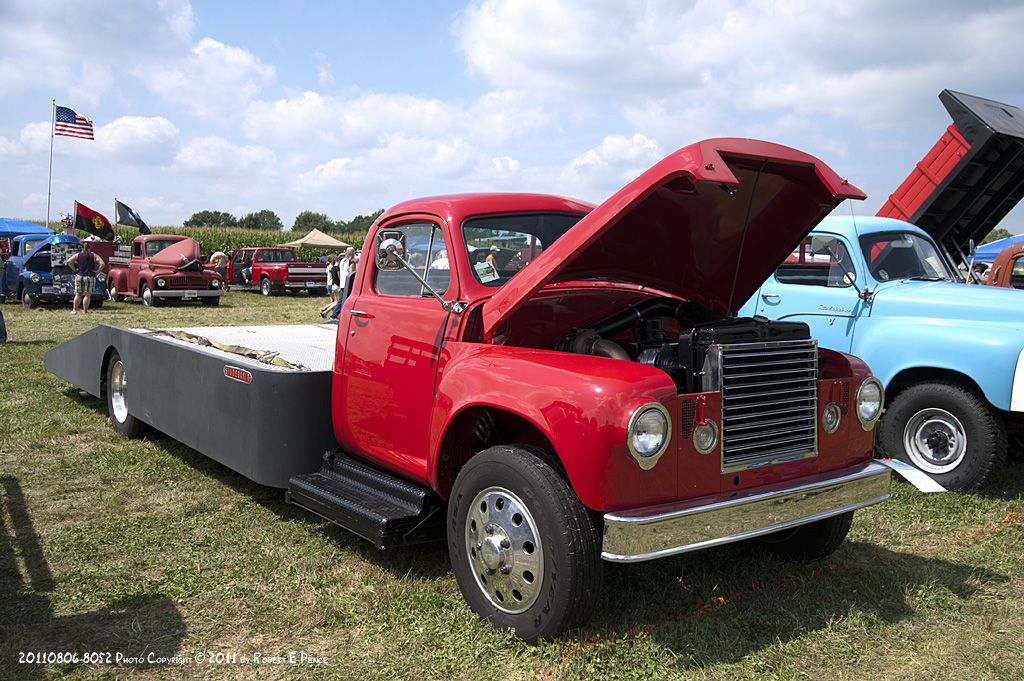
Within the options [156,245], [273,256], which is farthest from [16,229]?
[156,245]

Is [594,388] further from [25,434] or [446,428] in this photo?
[25,434]

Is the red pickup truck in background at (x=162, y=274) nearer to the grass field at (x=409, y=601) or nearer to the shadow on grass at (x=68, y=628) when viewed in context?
the grass field at (x=409, y=601)

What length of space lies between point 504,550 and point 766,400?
128cm

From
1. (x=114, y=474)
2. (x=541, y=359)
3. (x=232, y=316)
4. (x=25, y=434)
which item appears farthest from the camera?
(x=232, y=316)

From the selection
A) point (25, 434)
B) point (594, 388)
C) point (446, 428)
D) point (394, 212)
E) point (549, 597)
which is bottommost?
point (25, 434)

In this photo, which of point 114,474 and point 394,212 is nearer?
point 394,212

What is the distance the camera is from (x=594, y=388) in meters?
2.84

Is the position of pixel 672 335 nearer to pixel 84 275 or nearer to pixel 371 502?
pixel 371 502

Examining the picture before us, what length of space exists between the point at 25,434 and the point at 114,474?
5.12 feet

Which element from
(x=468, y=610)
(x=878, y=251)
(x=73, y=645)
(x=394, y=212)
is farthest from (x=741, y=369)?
(x=878, y=251)

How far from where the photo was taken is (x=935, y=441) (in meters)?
5.57

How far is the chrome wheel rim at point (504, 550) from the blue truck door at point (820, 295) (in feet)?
12.3

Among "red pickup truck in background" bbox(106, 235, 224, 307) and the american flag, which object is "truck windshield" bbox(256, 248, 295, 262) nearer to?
"red pickup truck in background" bbox(106, 235, 224, 307)

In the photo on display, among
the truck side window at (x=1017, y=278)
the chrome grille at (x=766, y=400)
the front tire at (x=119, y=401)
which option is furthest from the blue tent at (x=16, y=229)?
the chrome grille at (x=766, y=400)
